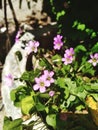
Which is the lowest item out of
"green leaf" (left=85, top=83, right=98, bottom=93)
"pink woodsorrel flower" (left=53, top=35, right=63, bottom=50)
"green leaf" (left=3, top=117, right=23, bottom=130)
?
"green leaf" (left=3, top=117, right=23, bottom=130)

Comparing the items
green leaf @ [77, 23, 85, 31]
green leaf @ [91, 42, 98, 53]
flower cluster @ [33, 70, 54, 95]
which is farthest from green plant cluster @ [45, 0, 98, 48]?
flower cluster @ [33, 70, 54, 95]

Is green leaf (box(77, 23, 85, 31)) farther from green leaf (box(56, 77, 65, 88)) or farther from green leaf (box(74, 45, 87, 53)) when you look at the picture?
green leaf (box(56, 77, 65, 88))

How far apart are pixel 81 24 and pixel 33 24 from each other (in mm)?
1480

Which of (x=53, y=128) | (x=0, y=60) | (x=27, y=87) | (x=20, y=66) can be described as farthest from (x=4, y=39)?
(x=53, y=128)

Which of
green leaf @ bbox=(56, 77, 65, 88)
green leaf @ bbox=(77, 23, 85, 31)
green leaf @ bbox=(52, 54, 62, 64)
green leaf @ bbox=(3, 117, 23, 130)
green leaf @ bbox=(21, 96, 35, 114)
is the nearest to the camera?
green leaf @ bbox=(3, 117, 23, 130)

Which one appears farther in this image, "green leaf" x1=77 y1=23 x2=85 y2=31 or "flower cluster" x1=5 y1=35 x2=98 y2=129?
"green leaf" x1=77 y1=23 x2=85 y2=31

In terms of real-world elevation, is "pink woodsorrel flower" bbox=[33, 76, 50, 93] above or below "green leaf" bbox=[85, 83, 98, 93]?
above

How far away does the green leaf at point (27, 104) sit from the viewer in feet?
10.2

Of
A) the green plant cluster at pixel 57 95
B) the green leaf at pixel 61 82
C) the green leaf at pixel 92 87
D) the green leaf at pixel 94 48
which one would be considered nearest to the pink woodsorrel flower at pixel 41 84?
the green plant cluster at pixel 57 95

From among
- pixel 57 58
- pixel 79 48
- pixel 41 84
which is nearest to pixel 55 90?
pixel 41 84

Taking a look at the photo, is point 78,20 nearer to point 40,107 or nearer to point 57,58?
point 57,58

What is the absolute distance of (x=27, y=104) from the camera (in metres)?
3.13

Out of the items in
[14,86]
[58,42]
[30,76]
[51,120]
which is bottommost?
[51,120]

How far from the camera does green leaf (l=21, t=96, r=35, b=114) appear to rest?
310 cm
